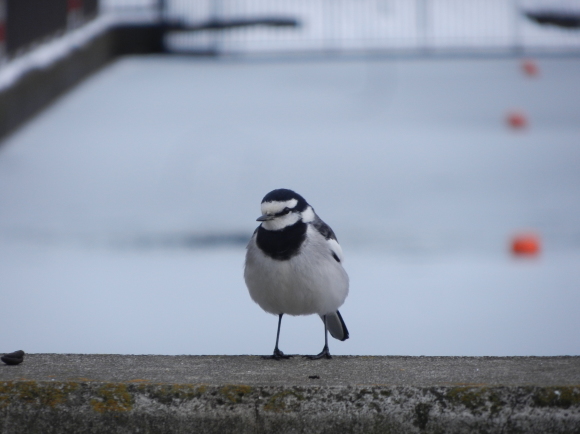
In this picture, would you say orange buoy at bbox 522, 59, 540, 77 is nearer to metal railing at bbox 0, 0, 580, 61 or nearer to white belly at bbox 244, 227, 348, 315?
metal railing at bbox 0, 0, 580, 61

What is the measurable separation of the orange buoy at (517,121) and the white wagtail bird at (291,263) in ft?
31.8

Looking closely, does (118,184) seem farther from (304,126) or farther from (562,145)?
(562,145)

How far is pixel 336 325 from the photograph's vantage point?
3969 mm

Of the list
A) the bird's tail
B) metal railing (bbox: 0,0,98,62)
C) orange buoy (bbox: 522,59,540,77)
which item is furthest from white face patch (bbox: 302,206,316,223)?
orange buoy (bbox: 522,59,540,77)

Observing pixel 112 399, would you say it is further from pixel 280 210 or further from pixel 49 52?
pixel 49 52

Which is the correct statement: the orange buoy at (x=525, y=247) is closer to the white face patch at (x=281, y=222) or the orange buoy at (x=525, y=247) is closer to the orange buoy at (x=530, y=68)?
the white face patch at (x=281, y=222)

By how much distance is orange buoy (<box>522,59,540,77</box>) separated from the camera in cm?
1666

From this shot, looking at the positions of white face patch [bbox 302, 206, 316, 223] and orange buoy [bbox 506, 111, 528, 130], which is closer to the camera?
white face patch [bbox 302, 206, 316, 223]

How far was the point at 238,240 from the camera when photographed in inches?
308

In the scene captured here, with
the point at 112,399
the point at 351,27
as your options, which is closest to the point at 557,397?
the point at 112,399

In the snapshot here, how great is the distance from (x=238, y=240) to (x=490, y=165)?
155 inches

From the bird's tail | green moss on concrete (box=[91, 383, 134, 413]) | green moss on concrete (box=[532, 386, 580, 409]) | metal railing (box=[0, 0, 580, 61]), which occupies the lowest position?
green moss on concrete (box=[91, 383, 134, 413])

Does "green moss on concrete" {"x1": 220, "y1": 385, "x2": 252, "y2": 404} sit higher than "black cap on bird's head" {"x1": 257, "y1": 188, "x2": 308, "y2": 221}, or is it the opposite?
"black cap on bird's head" {"x1": 257, "y1": 188, "x2": 308, "y2": 221}

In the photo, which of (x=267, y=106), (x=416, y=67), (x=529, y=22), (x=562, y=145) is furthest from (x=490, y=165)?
(x=529, y=22)
